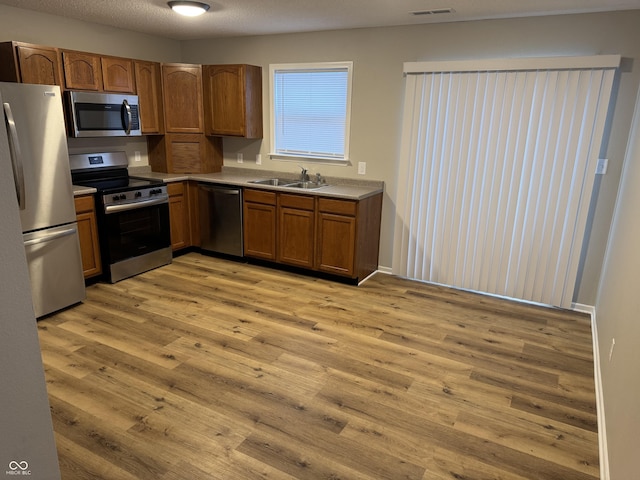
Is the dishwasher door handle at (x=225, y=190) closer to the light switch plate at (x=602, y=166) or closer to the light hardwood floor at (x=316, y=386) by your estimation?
the light hardwood floor at (x=316, y=386)

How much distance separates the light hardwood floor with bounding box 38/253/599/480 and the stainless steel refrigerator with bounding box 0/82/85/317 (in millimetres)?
271

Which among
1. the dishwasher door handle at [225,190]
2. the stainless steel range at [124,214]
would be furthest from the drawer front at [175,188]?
the dishwasher door handle at [225,190]

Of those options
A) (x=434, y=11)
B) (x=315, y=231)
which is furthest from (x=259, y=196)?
(x=434, y=11)

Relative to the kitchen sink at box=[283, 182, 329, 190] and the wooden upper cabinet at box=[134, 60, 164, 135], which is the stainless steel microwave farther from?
the kitchen sink at box=[283, 182, 329, 190]

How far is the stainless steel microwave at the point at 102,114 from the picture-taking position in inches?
159

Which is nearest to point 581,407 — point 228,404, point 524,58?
point 228,404

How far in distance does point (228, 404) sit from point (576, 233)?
123 inches

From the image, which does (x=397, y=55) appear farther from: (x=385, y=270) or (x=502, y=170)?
(x=385, y=270)

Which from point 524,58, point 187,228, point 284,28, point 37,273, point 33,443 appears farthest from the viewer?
point 187,228

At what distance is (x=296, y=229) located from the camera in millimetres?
4551

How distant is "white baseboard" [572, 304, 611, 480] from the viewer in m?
2.08

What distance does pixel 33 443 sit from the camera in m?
1.27

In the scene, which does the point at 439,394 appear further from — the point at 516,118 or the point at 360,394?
the point at 516,118

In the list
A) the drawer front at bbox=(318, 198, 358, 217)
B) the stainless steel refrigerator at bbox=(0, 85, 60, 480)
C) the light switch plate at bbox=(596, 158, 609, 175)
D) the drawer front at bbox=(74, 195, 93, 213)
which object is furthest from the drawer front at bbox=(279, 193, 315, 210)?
the stainless steel refrigerator at bbox=(0, 85, 60, 480)
